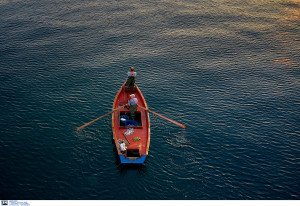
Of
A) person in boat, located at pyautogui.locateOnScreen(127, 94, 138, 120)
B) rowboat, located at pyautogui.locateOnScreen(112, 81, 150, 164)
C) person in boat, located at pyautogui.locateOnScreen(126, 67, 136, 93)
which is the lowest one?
rowboat, located at pyautogui.locateOnScreen(112, 81, 150, 164)

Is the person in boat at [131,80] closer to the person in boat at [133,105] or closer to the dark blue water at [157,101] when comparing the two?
the dark blue water at [157,101]

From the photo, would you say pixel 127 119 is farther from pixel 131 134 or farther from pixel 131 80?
pixel 131 80

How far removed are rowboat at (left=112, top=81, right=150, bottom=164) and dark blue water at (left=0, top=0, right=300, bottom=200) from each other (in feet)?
6.05

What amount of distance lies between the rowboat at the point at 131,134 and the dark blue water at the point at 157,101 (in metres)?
1.84

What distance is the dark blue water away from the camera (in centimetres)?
2473

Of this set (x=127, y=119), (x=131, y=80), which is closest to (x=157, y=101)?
(x=131, y=80)

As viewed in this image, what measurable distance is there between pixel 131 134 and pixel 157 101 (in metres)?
10.3

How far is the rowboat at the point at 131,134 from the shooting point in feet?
82.1

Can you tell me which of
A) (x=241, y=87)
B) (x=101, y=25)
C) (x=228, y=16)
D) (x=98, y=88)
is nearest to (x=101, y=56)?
(x=98, y=88)

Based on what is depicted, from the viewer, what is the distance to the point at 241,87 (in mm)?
40312

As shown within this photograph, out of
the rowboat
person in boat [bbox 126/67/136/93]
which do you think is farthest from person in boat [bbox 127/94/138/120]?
person in boat [bbox 126/67/136/93]

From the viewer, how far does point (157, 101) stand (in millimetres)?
36812

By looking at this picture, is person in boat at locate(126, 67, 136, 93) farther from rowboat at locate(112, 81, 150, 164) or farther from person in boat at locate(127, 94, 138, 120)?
person in boat at locate(127, 94, 138, 120)

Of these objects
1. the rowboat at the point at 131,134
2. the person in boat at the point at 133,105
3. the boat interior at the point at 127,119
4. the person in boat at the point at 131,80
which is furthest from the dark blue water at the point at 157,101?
the person in boat at the point at 131,80
